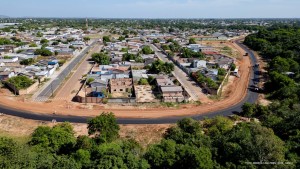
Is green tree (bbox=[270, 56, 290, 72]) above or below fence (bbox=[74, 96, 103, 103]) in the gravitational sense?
above

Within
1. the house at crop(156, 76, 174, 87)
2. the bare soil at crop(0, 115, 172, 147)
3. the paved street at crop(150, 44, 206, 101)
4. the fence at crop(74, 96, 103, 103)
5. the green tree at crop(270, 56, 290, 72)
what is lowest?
the bare soil at crop(0, 115, 172, 147)

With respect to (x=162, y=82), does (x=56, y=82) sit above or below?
below

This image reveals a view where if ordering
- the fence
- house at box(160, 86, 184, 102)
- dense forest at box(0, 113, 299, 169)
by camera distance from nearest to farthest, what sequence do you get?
dense forest at box(0, 113, 299, 169), the fence, house at box(160, 86, 184, 102)

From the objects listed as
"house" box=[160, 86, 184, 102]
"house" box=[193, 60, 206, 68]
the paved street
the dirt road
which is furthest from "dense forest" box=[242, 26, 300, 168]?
the dirt road

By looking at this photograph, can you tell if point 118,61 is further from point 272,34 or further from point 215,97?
point 272,34

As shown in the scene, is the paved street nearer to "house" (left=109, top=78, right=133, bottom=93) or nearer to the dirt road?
"house" (left=109, top=78, right=133, bottom=93)

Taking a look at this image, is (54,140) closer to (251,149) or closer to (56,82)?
(251,149)

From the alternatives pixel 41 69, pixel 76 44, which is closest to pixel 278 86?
pixel 41 69

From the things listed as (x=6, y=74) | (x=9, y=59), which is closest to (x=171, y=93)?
(x=6, y=74)

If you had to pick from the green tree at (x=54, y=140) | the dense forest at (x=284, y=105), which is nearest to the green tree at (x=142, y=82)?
the dense forest at (x=284, y=105)

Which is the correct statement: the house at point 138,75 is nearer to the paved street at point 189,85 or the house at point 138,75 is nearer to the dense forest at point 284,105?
the paved street at point 189,85
